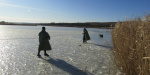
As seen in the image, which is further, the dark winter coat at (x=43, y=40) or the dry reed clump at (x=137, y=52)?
the dark winter coat at (x=43, y=40)

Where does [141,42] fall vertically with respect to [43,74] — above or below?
above

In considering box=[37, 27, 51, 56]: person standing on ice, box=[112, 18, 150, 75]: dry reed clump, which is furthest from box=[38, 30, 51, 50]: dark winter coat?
box=[112, 18, 150, 75]: dry reed clump

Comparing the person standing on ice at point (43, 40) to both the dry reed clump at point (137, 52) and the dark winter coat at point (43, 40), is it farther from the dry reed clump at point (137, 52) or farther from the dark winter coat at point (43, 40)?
the dry reed clump at point (137, 52)

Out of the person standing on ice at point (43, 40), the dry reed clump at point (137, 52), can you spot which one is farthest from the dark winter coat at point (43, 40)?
the dry reed clump at point (137, 52)

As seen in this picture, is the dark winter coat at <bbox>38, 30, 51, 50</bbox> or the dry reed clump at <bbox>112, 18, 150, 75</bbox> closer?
the dry reed clump at <bbox>112, 18, 150, 75</bbox>

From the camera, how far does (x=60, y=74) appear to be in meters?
4.23

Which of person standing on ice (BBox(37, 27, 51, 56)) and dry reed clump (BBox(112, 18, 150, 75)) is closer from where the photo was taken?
dry reed clump (BBox(112, 18, 150, 75))

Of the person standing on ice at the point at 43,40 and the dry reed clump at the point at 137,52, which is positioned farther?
the person standing on ice at the point at 43,40

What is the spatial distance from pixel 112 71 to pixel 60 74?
194 centimetres

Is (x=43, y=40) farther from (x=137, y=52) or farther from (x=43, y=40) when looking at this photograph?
(x=137, y=52)

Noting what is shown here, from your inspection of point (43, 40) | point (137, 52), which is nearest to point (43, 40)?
point (43, 40)

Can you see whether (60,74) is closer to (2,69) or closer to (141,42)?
(2,69)

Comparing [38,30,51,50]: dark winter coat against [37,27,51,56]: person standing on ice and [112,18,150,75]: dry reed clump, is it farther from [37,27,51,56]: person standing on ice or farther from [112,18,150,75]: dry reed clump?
[112,18,150,75]: dry reed clump

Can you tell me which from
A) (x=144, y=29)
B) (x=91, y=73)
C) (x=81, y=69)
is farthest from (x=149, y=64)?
(x=81, y=69)
